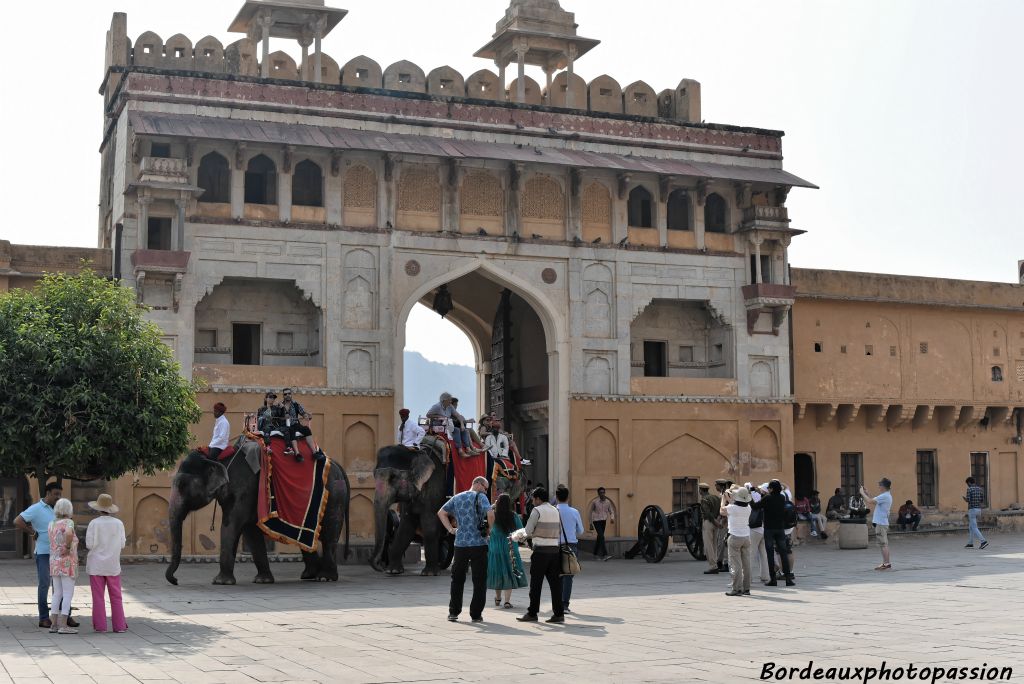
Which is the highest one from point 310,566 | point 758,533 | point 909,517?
point 758,533

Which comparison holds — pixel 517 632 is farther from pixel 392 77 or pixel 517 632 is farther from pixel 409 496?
pixel 392 77

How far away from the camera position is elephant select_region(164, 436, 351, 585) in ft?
52.5

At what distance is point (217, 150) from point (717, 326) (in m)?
10.1

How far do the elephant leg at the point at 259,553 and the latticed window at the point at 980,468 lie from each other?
18.2m

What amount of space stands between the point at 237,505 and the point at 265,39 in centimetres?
1065

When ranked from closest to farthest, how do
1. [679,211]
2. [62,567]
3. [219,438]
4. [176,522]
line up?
[62,567] → [176,522] → [219,438] → [679,211]

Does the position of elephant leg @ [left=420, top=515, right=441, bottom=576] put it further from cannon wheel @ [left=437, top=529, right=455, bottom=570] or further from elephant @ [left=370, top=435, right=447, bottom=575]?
cannon wheel @ [left=437, top=529, right=455, bottom=570]

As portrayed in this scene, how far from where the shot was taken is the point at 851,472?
28250 millimetres

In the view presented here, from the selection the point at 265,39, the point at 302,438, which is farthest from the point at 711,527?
the point at 265,39

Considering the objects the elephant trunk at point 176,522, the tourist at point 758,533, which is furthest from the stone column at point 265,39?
the tourist at point 758,533

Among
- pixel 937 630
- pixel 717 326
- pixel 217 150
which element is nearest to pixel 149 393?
pixel 217 150

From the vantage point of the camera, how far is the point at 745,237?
25719mm

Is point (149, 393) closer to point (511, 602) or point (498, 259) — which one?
point (511, 602)

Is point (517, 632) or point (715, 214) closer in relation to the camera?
point (517, 632)
